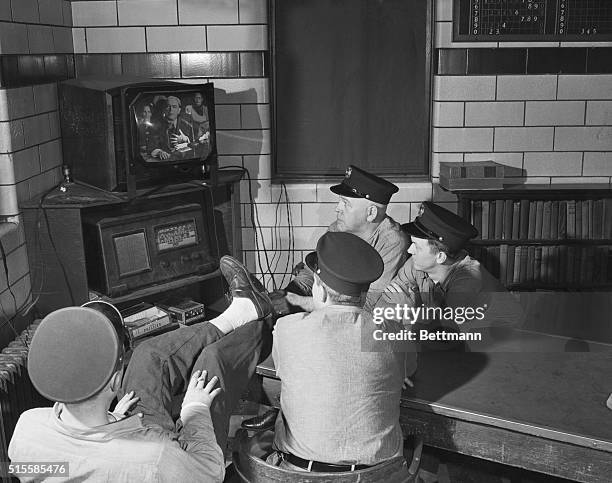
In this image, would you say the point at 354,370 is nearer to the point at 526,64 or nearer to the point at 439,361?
the point at 439,361

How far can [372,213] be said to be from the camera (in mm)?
3863

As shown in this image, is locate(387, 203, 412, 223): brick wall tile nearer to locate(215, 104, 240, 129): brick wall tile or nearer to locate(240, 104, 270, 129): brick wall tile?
locate(240, 104, 270, 129): brick wall tile

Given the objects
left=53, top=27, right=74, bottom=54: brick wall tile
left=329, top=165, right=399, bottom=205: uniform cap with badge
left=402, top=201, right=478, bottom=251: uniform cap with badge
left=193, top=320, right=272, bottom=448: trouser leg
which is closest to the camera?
left=193, top=320, right=272, bottom=448: trouser leg

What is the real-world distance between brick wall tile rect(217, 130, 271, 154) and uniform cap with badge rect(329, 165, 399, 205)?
0.85 metres

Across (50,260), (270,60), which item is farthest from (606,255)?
(50,260)

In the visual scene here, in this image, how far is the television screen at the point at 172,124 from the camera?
141 inches

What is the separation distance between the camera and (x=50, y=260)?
3.57m

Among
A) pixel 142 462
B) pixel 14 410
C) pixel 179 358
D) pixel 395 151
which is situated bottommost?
pixel 14 410

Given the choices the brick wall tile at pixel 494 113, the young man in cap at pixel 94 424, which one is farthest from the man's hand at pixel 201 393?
the brick wall tile at pixel 494 113

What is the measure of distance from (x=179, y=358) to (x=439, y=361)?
40.9 inches

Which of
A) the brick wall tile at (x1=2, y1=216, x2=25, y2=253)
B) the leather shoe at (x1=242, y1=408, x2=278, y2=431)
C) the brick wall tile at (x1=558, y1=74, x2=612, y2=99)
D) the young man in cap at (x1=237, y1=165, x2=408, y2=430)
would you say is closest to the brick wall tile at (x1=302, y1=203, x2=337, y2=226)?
the young man in cap at (x1=237, y1=165, x2=408, y2=430)

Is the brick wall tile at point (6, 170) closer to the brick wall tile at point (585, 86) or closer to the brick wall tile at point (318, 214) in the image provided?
the brick wall tile at point (318, 214)

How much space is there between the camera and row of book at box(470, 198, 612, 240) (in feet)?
14.5

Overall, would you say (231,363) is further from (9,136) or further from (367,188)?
(9,136)
